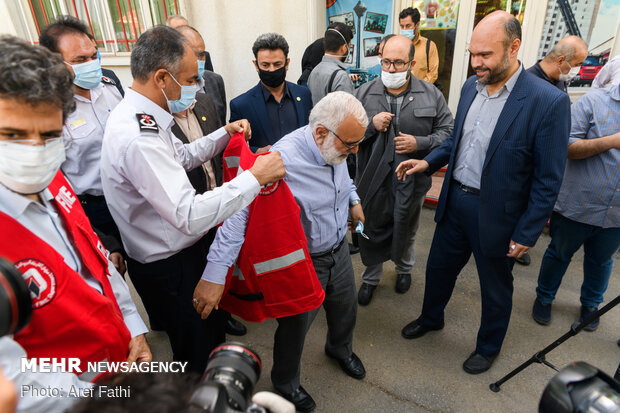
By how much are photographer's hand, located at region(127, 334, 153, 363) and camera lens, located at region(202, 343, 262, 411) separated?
0.62 meters

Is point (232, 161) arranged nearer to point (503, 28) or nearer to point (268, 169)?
point (268, 169)

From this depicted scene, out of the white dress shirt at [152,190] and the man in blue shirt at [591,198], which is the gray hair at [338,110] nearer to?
the white dress shirt at [152,190]

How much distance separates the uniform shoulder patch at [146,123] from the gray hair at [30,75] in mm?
370

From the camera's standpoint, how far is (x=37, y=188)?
1088 millimetres

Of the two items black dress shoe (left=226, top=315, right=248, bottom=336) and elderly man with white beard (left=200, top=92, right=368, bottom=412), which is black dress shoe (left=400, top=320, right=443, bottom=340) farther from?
black dress shoe (left=226, top=315, right=248, bottom=336)

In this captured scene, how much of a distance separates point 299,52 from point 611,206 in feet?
14.7

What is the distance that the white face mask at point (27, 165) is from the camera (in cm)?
101

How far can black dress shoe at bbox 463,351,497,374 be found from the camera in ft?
7.91

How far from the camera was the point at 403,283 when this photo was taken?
3254 millimetres

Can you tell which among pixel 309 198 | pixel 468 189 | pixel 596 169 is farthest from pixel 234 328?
pixel 596 169

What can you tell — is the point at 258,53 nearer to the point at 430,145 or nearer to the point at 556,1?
the point at 430,145

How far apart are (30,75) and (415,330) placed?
272 cm

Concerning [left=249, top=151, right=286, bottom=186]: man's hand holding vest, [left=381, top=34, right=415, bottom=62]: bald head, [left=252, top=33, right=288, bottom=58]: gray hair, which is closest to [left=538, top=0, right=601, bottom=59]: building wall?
[left=381, top=34, right=415, bottom=62]: bald head

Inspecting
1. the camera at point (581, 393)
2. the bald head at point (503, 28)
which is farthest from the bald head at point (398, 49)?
the camera at point (581, 393)
